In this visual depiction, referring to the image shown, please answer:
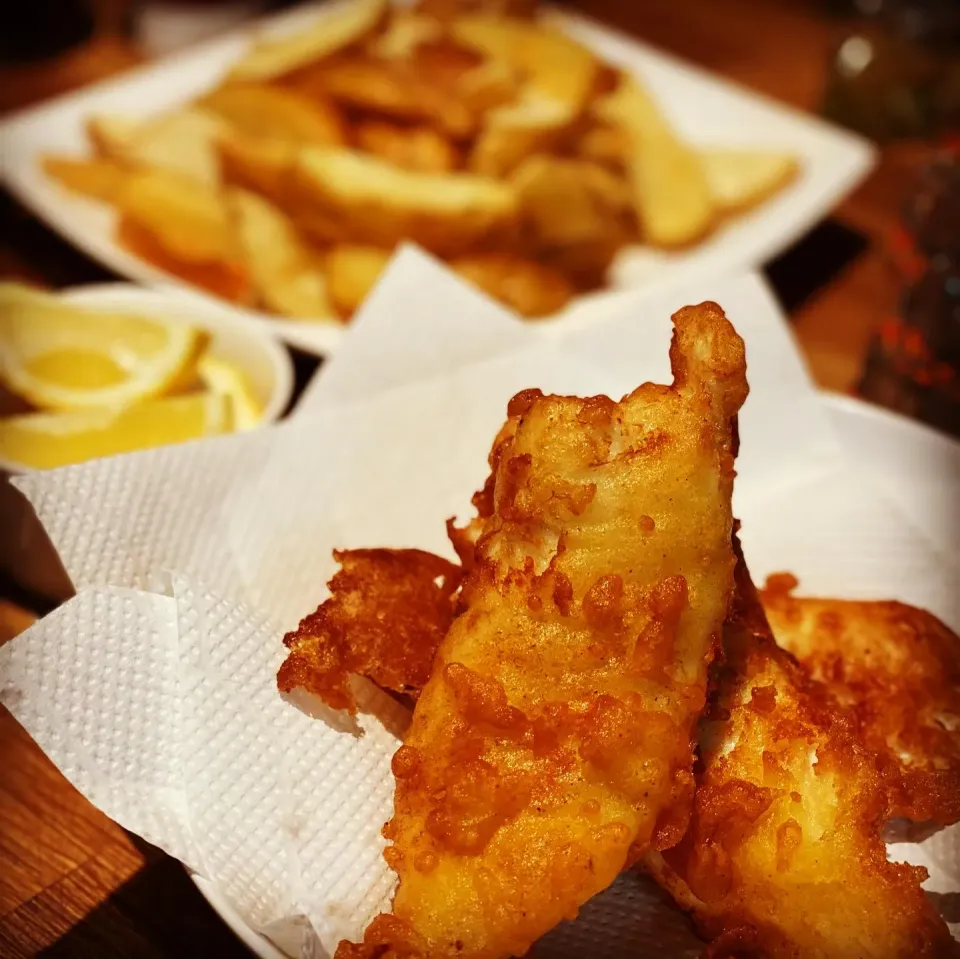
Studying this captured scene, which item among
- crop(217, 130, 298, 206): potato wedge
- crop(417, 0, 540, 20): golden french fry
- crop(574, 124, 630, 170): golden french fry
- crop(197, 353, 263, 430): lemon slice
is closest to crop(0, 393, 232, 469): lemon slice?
crop(197, 353, 263, 430): lemon slice

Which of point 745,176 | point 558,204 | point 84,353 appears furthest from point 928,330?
point 84,353

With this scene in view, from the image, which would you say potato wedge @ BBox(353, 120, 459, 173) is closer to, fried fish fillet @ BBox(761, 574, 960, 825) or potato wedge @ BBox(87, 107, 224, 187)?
potato wedge @ BBox(87, 107, 224, 187)

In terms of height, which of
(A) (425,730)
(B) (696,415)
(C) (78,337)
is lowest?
(C) (78,337)

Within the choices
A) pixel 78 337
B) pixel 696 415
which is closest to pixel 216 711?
pixel 696 415

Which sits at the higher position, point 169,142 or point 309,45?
point 309,45

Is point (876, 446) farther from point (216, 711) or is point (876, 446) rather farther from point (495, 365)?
point (216, 711)

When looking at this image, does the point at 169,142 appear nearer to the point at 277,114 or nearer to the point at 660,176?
the point at 277,114
